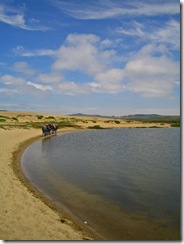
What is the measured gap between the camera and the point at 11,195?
43.0ft

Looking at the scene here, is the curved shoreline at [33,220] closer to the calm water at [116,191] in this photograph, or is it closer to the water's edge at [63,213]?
the water's edge at [63,213]

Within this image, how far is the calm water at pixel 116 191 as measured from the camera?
10883 mm

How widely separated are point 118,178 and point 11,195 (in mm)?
7276

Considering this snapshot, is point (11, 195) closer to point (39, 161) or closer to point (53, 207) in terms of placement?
point (53, 207)

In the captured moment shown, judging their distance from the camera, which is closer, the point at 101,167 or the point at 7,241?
the point at 7,241

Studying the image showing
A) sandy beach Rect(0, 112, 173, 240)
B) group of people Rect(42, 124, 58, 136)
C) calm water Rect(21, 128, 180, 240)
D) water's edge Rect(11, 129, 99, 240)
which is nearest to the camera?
sandy beach Rect(0, 112, 173, 240)

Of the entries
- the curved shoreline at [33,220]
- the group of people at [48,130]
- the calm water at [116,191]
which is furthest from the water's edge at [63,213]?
the group of people at [48,130]

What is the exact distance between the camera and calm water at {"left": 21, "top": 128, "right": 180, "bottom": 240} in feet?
35.7

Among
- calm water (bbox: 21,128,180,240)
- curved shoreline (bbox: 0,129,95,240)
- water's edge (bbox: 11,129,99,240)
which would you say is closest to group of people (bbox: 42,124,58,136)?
calm water (bbox: 21,128,180,240)

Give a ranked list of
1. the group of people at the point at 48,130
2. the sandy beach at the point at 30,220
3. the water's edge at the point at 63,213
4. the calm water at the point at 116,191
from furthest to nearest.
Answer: the group of people at the point at 48,130 < the calm water at the point at 116,191 < the water's edge at the point at 63,213 < the sandy beach at the point at 30,220

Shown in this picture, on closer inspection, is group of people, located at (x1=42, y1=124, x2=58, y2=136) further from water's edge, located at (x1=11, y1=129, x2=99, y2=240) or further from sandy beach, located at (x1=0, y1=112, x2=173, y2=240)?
sandy beach, located at (x1=0, y1=112, x2=173, y2=240)

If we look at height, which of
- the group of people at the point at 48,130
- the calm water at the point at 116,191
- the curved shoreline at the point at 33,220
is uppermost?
the group of people at the point at 48,130

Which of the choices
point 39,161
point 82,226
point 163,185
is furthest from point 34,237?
point 39,161

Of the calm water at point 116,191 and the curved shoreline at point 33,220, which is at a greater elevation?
the curved shoreline at point 33,220
